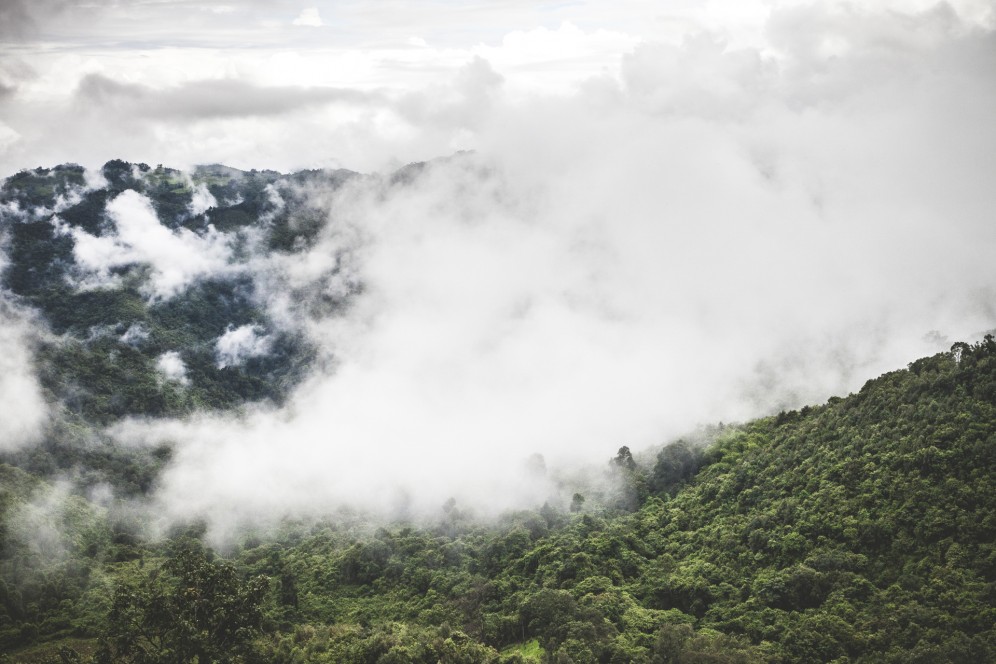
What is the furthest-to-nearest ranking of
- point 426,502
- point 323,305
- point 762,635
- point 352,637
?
point 323,305
point 426,502
point 352,637
point 762,635

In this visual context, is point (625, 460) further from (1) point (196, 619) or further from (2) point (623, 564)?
(1) point (196, 619)

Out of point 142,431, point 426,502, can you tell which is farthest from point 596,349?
point 142,431

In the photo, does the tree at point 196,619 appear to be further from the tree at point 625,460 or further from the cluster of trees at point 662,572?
the tree at point 625,460

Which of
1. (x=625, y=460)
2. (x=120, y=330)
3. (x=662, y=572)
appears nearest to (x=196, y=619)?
(x=662, y=572)

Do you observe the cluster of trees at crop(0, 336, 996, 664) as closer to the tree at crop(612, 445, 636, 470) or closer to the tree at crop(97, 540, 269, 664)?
the tree at crop(97, 540, 269, 664)

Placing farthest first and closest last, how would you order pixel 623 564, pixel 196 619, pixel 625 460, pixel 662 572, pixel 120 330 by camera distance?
pixel 120 330, pixel 625 460, pixel 623 564, pixel 662 572, pixel 196 619

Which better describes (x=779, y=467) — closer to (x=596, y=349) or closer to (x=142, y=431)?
(x=596, y=349)
